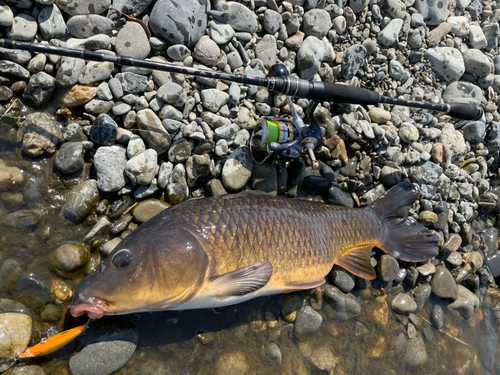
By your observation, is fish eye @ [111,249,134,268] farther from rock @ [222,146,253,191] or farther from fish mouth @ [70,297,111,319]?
rock @ [222,146,253,191]

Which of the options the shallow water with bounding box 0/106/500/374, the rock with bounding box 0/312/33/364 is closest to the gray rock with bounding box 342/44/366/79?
the shallow water with bounding box 0/106/500/374

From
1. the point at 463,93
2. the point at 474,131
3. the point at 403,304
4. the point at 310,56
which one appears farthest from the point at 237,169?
the point at 463,93

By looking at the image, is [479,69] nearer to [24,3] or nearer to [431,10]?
[431,10]

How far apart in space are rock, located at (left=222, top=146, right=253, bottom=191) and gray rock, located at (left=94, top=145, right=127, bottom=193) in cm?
114

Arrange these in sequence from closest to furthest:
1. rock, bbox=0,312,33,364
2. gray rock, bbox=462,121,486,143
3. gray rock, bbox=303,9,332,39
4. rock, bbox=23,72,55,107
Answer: rock, bbox=0,312,33,364 → rock, bbox=23,72,55,107 → gray rock, bbox=303,9,332,39 → gray rock, bbox=462,121,486,143

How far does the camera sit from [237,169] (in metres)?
3.81

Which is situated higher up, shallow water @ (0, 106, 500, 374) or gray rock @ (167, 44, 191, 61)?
gray rock @ (167, 44, 191, 61)

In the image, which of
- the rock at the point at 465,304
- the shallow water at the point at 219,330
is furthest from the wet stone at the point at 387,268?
the rock at the point at 465,304

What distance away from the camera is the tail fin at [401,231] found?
415 centimetres

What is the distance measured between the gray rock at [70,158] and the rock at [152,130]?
0.66m

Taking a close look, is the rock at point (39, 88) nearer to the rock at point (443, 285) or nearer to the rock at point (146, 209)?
the rock at point (146, 209)

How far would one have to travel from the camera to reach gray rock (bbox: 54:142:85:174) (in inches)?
130

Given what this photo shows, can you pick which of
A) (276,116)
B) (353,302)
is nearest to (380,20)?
(276,116)

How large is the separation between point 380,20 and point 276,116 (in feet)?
8.53
